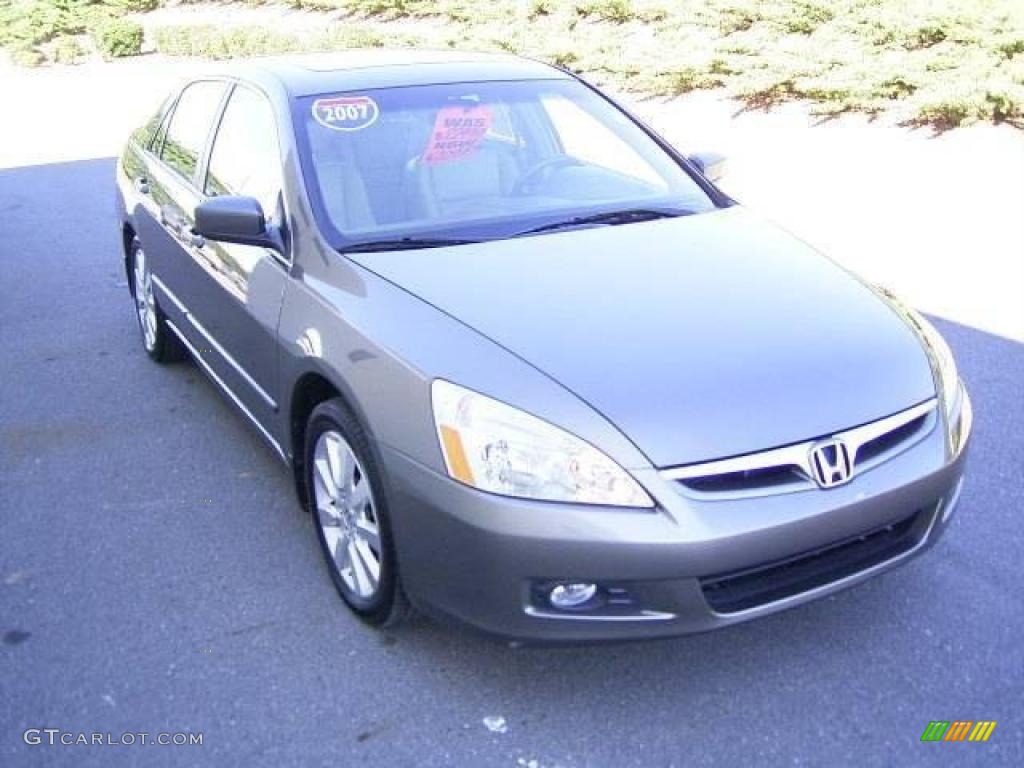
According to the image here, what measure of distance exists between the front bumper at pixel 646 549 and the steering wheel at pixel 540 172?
138 centimetres

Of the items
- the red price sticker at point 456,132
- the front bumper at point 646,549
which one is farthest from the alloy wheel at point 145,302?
the front bumper at point 646,549

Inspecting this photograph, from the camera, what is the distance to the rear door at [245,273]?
354cm

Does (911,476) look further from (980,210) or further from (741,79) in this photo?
(741,79)

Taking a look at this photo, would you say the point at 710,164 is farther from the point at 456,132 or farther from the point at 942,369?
the point at 942,369

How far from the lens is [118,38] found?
2366cm

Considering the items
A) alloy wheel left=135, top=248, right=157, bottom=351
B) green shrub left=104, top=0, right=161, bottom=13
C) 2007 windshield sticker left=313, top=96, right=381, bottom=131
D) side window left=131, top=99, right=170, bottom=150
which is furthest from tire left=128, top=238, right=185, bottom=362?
green shrub left=104, top=0, right=161, bottom=13

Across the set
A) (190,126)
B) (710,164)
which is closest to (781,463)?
(710,164)

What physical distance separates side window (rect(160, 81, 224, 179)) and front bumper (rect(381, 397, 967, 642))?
2297 millimetres

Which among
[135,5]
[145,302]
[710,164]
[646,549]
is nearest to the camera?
[646,549]

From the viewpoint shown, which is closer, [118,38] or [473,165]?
[473,165]

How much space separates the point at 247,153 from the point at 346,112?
446mm

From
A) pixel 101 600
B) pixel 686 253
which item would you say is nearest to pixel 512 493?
pixel 686 253

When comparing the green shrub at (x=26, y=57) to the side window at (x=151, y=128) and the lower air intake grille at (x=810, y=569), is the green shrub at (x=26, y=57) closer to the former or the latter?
the side window at (x=151, y=128)

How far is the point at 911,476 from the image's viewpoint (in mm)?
2689
